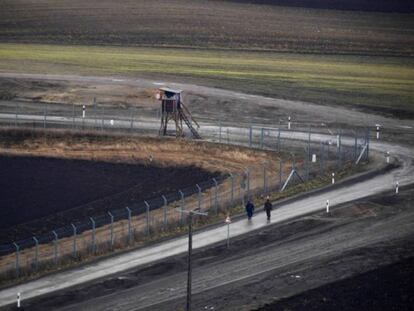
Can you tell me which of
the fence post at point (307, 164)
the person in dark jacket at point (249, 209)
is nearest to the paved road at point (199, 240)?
the person in dark jacket at point (249, 209)

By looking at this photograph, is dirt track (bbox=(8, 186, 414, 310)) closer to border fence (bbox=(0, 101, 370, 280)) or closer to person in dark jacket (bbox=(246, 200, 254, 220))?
person in dark jacket (bbox=(246, 200, 254, 220))

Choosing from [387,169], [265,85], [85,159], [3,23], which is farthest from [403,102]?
[3,23]

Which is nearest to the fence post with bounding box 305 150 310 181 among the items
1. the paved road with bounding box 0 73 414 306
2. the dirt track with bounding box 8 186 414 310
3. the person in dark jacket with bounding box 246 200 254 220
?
the paved road with bounding box 0 73 414 306

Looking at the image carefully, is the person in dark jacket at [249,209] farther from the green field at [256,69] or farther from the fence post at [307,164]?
the green field at [256,69]

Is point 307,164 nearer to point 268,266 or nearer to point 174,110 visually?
point 174,110

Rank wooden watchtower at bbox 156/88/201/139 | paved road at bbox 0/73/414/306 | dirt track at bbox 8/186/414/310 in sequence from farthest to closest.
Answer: wooden watchtower at bbox 156/88/201/139
paved road at bbox 0/73/414/306
dirt track at bbox 8/186/414/310

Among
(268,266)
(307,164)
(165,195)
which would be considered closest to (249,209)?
(268,266)
